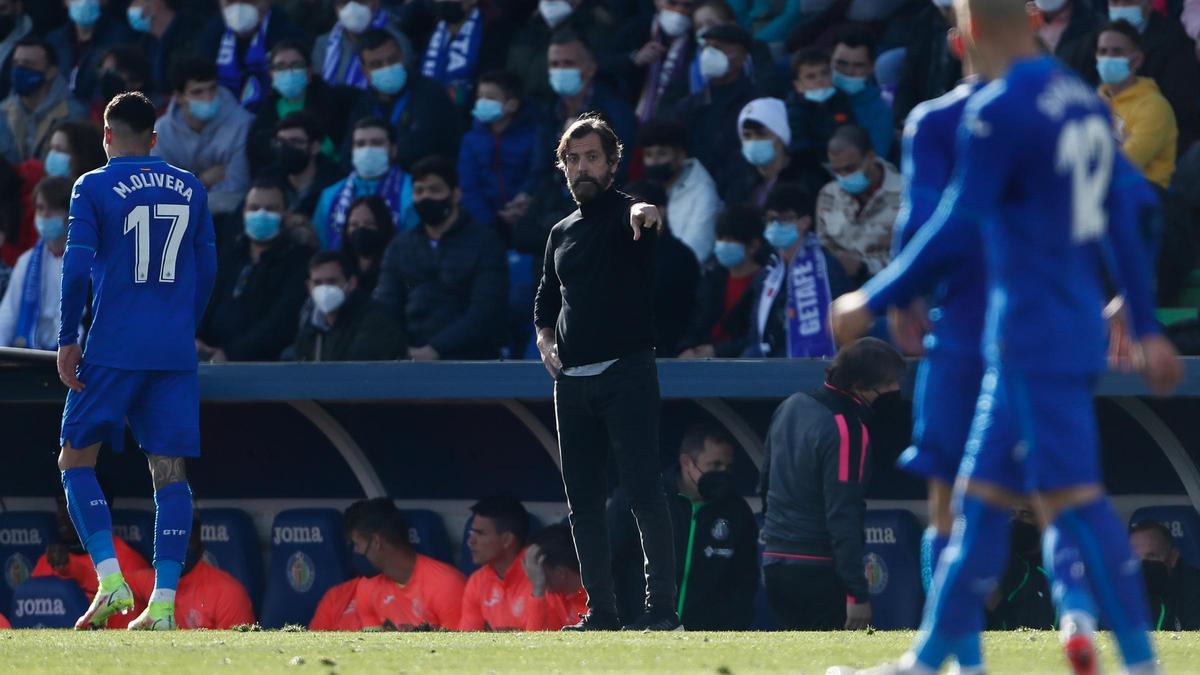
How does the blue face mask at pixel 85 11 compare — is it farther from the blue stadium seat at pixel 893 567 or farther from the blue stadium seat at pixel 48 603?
the blue stadium seat at pixel 893 567

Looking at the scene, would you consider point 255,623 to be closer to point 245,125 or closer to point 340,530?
point 340,530

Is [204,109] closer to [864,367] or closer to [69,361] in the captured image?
[69,361]

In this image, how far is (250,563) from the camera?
37.4 feet

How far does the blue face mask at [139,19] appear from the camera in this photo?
15.1 meters

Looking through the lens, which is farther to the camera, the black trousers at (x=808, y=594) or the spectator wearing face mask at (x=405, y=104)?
the spectator wearing face mask at (x=405, y=104)

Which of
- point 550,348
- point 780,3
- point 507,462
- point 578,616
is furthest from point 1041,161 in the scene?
point 780,3

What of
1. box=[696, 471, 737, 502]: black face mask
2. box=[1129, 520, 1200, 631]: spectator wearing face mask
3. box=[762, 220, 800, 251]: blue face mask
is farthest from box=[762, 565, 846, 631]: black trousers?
box=[762, 220, 800, 251]: blue face mask

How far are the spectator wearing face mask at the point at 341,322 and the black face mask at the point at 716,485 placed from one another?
2295mm

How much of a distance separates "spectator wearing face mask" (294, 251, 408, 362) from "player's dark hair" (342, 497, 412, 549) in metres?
0.94

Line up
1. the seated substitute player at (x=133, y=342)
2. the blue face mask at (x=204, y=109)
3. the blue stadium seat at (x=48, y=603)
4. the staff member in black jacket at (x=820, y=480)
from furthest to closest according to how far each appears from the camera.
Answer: the blue face mask at (x=204, y=109), the blue stadium seat at (x=48, y=603), the staff member in black jacket at (x=820, y=480), the seated substitute player at (x=133, y=342)

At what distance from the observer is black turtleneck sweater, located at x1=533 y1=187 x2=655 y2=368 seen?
765 cm

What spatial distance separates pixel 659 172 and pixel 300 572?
9.57ft

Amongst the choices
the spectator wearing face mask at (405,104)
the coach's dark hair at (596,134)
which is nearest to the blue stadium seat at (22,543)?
the spectator wearing face mask at (405,104)

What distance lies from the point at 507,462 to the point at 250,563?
153 centimetres
